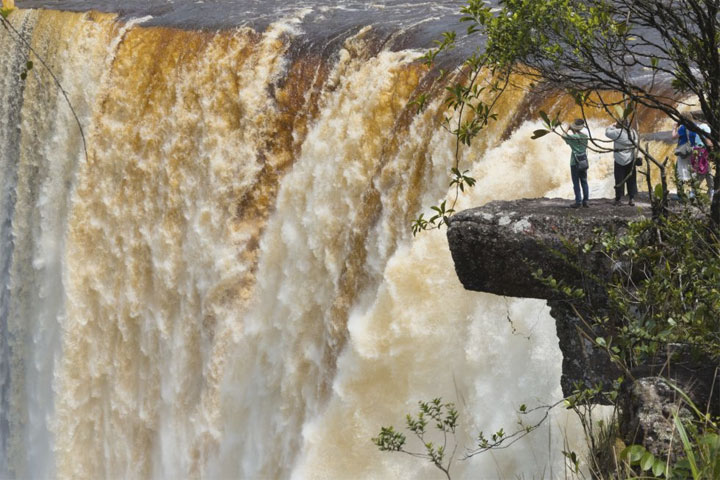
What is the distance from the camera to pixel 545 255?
6.44 meters

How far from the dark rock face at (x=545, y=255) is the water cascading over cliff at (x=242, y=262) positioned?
3.44ft

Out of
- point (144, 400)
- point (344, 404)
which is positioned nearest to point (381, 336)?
point (344, 404)

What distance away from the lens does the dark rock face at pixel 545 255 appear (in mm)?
6352

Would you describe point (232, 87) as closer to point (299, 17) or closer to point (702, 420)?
point (299, 17)

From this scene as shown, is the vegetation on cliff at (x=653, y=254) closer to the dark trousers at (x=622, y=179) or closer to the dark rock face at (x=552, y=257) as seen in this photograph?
the dark rock face at (x=552, y=257)

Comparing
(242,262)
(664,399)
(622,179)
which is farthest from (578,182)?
(242,262)

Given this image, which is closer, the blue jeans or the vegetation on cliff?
the vegetation on cliff

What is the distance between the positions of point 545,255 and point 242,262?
670 cm

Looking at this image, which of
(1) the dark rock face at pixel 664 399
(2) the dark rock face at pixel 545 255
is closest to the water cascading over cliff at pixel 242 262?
(2) the dark rock face at pixel 545 255

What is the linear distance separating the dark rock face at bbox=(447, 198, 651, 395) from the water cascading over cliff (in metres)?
1.05

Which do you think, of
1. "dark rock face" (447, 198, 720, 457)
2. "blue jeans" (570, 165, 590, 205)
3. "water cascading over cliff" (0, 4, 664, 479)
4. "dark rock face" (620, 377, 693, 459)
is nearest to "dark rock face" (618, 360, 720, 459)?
"dark rock face" (620, 377, 693, 459)

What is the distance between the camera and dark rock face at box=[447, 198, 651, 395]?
635cm

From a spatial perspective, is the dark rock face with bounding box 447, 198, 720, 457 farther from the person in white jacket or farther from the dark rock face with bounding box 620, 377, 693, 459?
the dark rock face with bounding box 620, 377, 693, 459

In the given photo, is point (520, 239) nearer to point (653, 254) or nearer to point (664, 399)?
point (653, 254)
